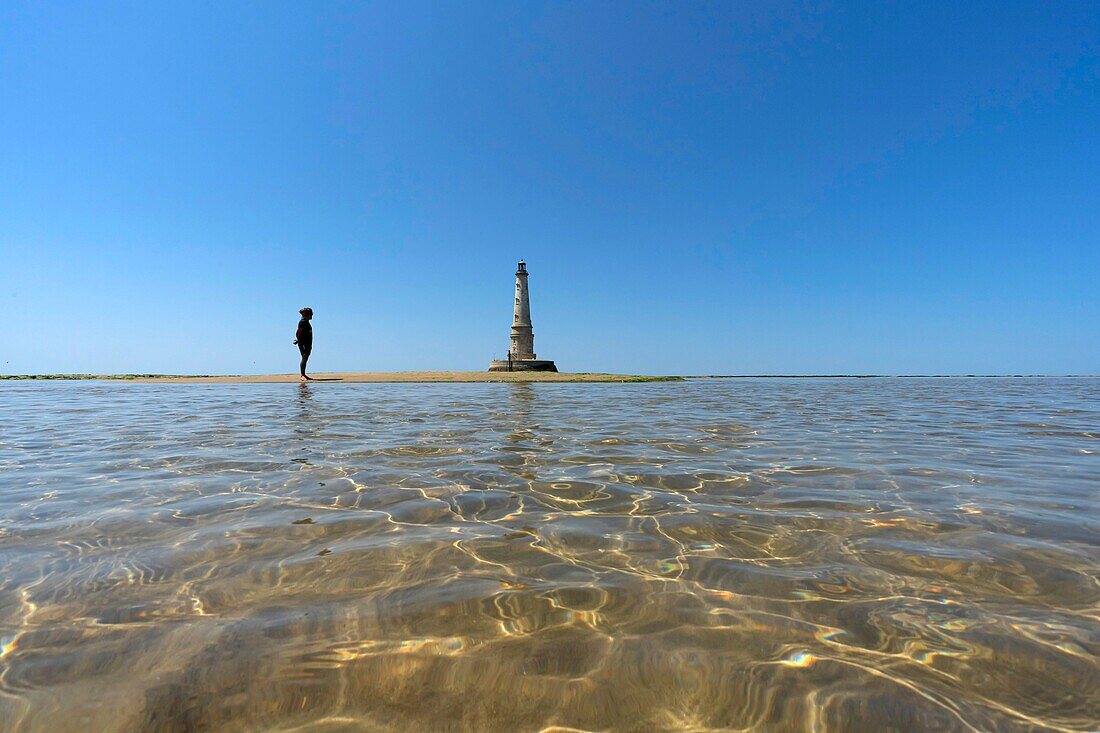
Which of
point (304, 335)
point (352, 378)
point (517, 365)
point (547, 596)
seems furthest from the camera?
point (517, 365)

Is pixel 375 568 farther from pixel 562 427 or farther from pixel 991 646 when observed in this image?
pixel 562 427

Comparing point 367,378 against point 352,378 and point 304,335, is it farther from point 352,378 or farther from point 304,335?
point 304,335

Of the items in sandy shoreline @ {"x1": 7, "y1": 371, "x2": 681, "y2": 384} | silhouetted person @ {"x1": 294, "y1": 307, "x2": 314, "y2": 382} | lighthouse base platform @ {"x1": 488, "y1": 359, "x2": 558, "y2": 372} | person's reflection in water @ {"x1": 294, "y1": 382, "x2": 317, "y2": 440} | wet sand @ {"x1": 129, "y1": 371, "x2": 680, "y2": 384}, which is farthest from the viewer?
lighthouse base platform @ {"x1": 488, "y1": 359, "x2": 558, "y2": 372}

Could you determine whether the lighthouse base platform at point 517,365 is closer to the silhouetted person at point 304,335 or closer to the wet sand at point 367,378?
the wet sand at point 367,378

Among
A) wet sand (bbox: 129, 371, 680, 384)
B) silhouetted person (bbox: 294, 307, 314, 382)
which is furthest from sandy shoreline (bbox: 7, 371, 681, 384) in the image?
silhouetted person (bbox: 294, 307, 314, 382)

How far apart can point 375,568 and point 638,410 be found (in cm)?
956

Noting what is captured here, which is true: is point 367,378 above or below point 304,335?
below

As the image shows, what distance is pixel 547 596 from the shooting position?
2.36 m

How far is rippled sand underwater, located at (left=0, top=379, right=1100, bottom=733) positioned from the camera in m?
1.66

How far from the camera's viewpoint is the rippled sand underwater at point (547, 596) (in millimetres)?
1656

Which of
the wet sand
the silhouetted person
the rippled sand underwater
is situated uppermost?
the silhouetted person

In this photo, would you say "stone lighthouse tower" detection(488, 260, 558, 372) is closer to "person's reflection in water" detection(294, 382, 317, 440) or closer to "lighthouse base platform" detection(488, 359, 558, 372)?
"lighthouse base platform" detection(488, 359, 558, 372)

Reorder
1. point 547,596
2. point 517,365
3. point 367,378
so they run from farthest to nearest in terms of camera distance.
A: point 517,365
point 367,378
point 547,596

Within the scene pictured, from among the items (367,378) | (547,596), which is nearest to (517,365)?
(367,378)
